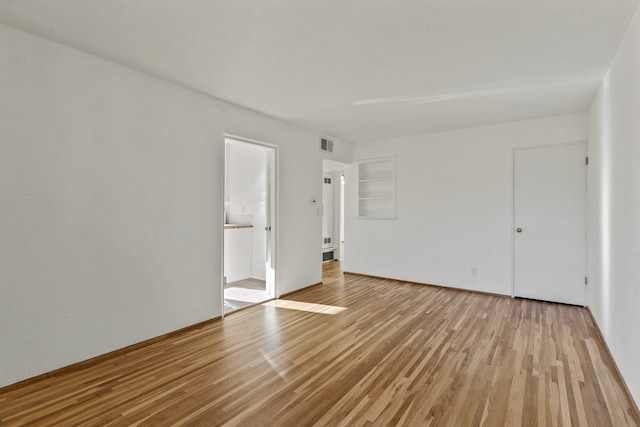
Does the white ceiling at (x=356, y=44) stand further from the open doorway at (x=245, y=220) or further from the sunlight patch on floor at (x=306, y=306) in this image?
the sunlight patch on floor at (x=306, y=306)

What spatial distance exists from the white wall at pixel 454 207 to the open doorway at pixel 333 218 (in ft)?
5.52

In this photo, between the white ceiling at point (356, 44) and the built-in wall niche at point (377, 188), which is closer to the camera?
the white ceiling at point (356, 44)

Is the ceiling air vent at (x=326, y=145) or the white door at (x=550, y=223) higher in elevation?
the ceiling air vent at (x=326, y=145)

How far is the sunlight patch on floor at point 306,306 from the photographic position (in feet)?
13.6

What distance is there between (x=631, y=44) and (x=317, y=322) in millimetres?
3560

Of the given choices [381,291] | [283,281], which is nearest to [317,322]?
[283,281]

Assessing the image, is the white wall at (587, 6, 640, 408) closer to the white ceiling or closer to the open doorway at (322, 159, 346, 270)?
the white ceiling

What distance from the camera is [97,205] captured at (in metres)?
2.76

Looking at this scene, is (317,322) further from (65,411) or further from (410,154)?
(410,154)

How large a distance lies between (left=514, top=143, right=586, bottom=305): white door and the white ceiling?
0.93m

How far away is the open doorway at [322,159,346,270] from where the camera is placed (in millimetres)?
7848

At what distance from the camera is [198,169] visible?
358cm

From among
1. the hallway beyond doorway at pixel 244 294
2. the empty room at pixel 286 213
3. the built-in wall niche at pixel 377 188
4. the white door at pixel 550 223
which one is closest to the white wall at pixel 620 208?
the empty room at pixel 286 213

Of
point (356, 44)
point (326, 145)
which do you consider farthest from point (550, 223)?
point (356, 44)
